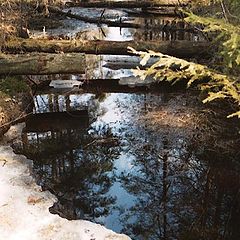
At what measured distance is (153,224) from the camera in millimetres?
5875

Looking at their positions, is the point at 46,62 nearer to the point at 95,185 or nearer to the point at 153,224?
the point at 95,185

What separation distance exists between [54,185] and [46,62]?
425 centimetres

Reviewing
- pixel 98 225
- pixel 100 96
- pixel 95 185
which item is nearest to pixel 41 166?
pixel 95 185

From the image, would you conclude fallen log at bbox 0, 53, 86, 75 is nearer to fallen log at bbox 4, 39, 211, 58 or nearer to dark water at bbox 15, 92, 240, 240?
dark water at bbox 15, 92, 240, 240

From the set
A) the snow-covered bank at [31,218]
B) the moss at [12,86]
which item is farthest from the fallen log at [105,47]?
the snow-covered bank at [31,218]

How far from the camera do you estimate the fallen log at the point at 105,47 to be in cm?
1133

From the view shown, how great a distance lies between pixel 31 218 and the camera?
564 centimetres

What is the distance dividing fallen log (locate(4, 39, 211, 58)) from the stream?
1.16 metres

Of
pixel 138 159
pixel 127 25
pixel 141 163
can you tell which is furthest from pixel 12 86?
pixel 127 25

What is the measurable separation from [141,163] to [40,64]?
13.9 ft

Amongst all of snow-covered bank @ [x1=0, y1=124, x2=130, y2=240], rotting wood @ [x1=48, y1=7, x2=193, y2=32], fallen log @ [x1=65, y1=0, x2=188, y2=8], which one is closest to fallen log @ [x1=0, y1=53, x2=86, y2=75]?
snow-covered bank @ [x1=0, y1=124, x2=130, y2=240]

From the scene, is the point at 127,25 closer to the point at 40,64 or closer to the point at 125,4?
the point at 125,4

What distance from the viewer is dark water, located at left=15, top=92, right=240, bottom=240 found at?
6.04m

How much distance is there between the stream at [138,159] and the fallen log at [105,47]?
3.80ft
